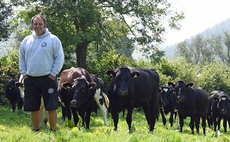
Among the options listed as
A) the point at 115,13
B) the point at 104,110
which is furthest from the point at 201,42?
the point at 104,110

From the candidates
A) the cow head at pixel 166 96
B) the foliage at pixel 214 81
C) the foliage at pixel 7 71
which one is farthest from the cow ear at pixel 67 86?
the foliage at pixel 214 81

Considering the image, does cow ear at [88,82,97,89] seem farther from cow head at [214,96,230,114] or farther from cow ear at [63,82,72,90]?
cow head at [214,96,230,114]

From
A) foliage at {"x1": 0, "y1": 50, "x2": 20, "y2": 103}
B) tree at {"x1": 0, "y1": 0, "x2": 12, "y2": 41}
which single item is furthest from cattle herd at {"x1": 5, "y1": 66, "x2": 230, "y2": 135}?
foliage at {"x1": 0, "y1": 50, "x2": 20, "y2": 103}

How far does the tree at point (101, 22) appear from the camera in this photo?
84.0 ft

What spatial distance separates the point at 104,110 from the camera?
14.0 metres

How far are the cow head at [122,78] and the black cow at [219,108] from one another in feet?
26.9

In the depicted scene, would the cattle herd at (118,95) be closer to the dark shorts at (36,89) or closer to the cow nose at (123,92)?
the cow nose at (123,92)

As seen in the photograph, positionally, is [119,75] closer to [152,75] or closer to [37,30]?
[152,75]

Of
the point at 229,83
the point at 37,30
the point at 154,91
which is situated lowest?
the point at 229,83

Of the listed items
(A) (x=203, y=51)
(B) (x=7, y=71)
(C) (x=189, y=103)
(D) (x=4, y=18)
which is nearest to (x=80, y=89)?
(C) (x=189, y=103)

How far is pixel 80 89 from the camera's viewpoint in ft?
34.8

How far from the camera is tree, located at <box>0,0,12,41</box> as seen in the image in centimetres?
2317

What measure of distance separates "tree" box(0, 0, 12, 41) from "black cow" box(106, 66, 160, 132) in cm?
1336

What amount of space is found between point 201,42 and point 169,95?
9647 centimetres
